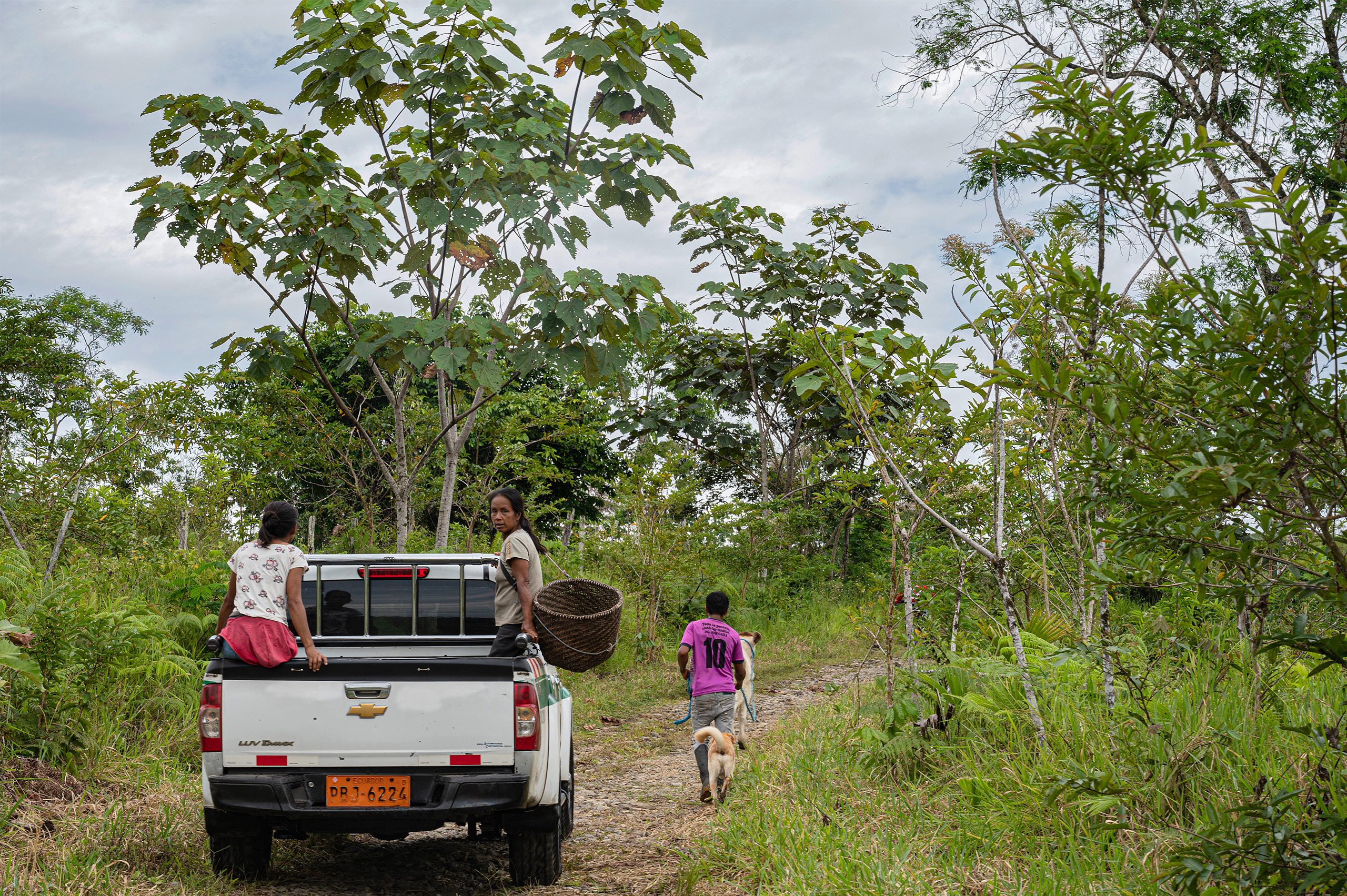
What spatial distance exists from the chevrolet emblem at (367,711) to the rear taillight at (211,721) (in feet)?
2.04

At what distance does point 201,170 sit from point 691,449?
13.3 m

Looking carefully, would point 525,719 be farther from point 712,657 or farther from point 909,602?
point 909,602

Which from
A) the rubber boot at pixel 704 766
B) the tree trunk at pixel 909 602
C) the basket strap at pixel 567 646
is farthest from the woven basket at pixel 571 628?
the tree trunk at pixel 909 602

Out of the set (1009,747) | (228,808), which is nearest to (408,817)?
(228,808)

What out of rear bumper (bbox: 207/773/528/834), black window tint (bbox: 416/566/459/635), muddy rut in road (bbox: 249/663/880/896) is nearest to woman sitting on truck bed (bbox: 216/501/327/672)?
rear bumper (bbox: 207/773/528/834)

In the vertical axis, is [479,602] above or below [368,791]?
above

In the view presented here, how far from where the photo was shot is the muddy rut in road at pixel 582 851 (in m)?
5.37

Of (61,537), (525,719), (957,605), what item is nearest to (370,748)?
(525,719)

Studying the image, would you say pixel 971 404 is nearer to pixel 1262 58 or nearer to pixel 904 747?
pixel 904 747

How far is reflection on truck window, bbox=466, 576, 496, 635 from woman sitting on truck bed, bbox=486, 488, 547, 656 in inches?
3.3

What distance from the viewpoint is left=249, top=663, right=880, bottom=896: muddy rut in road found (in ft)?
17.6

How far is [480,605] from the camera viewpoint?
21.0 feet

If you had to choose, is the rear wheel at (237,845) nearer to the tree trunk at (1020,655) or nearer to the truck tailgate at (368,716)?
the truck tailgate at (368,716)

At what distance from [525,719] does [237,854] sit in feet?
5.46
